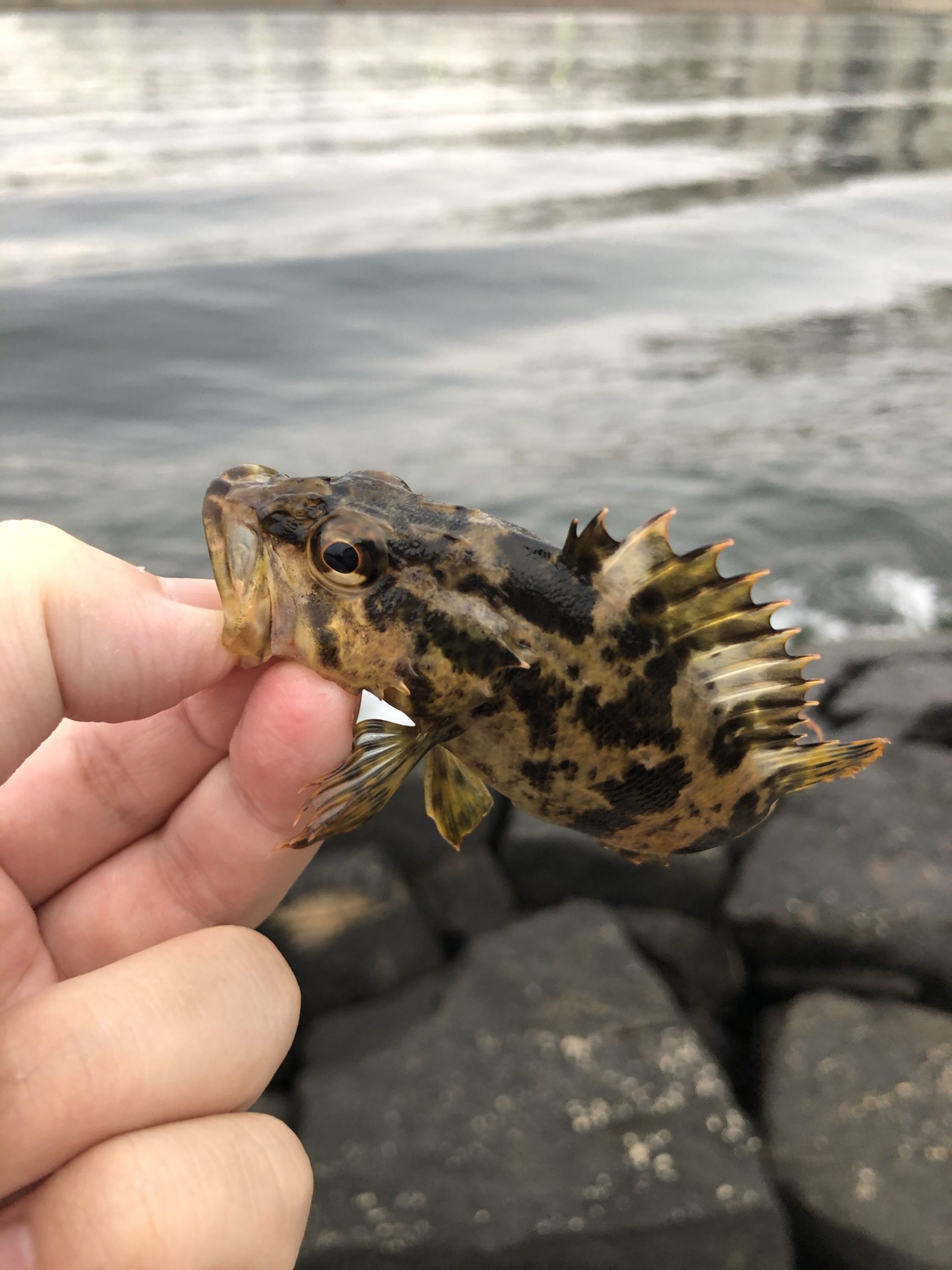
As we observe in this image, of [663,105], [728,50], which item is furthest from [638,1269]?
[728,50]

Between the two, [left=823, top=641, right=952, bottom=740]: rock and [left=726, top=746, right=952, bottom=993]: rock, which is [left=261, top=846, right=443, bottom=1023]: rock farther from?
[left=823, top=641, right=952, bottom=740]: rock

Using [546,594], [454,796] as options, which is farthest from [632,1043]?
[546,594]

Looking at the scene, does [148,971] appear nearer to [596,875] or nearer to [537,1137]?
[537,1137]

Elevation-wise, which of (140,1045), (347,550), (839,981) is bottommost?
(839,981)

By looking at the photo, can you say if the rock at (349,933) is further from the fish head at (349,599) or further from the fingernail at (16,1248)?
the fish head at (349,599)

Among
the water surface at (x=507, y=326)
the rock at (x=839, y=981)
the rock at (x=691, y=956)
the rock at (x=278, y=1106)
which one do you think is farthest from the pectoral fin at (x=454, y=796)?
the water surface at (x=507, y=326)

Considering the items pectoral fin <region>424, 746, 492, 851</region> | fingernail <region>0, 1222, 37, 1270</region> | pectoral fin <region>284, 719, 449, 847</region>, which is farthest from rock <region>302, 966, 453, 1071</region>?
pectoral fin <region>284, 719, 449, 847</region>

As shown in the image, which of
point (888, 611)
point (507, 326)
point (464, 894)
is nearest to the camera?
point (464, 894)

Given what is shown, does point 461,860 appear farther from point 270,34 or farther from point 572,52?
point 270,34
